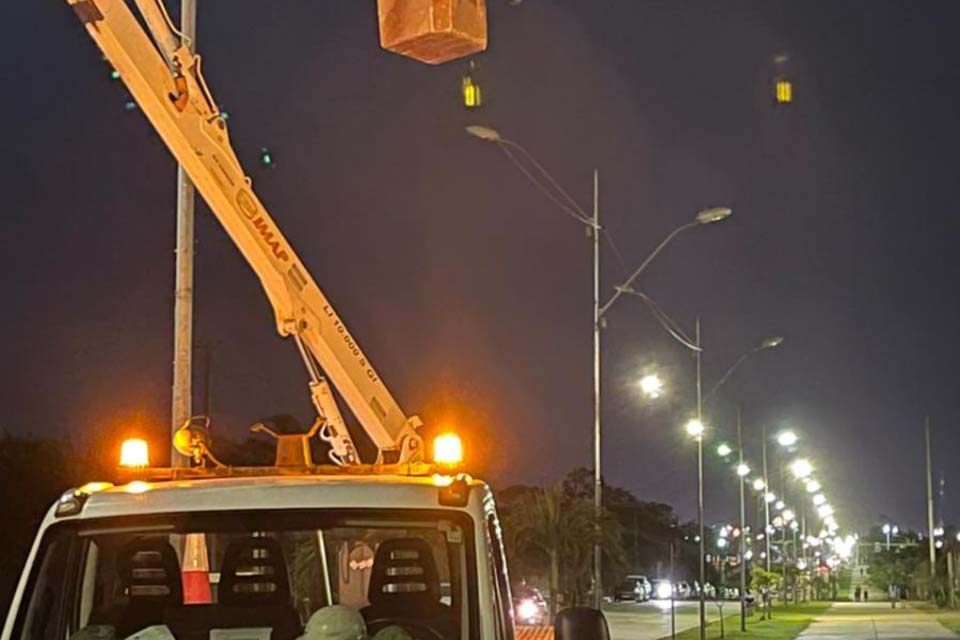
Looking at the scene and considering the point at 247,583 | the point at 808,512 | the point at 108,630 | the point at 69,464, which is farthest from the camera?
the point at 808,512

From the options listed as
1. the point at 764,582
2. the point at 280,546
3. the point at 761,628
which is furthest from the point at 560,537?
the point at 764,582

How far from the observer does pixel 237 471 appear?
20.3 ft

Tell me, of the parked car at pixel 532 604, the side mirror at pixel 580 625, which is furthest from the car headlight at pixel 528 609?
the side mirror at pixel 580 625

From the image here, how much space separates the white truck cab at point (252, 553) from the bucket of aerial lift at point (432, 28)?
1.48 metres

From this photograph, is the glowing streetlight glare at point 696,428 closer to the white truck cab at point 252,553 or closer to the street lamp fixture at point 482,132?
the street lamp fixture at point 482,132

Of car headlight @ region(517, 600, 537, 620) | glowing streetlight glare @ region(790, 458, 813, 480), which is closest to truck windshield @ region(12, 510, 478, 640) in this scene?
car headlight @ region(517, 600, 537, 620)

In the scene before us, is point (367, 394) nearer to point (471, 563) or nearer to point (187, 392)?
point (187, 392)

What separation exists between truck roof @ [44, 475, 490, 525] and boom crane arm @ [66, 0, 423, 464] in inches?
397

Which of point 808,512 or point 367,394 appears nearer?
point 367,394

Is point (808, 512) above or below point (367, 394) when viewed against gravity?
above

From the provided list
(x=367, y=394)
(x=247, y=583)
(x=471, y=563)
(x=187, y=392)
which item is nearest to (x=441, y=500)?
(x=471, y=563)

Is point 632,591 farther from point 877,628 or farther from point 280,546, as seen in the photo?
point 280,546

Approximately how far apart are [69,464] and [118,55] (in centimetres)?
2281

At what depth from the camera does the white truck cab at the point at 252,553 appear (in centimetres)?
530
